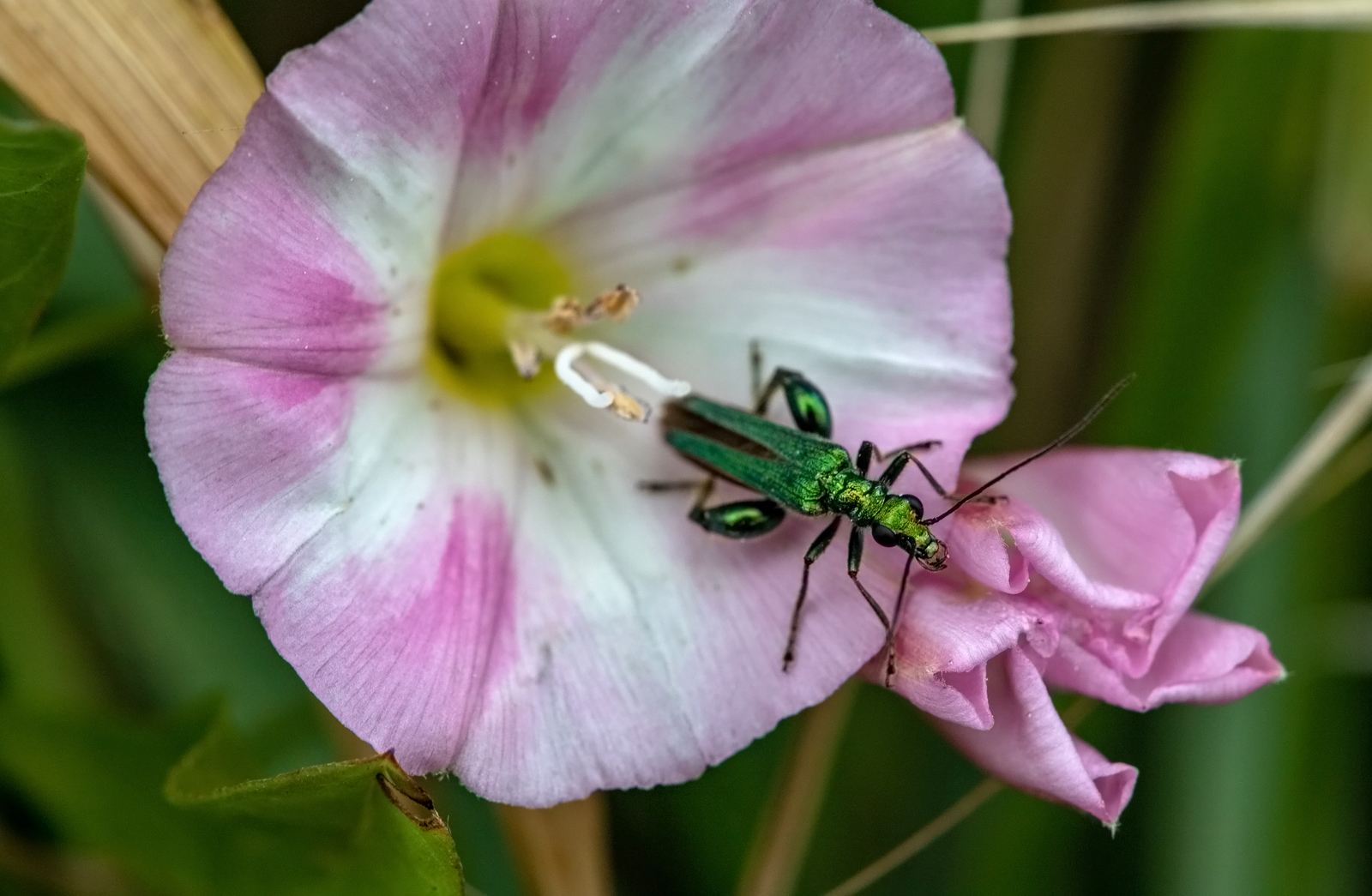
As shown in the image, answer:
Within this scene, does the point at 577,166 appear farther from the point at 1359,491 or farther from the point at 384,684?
the point at 1359,491

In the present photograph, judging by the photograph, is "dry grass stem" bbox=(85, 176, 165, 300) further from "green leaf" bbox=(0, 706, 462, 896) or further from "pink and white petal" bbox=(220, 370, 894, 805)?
"green leaf" bbox=(0, 706, 462, 896)

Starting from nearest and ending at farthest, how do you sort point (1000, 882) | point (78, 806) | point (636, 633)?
point (636, 633) < point (78, 806) < point (1000, 882)

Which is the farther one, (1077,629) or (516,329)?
(516,329)

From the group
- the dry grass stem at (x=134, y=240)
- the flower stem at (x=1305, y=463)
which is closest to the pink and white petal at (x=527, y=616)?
the dry grass stem at (x=134, y=240)

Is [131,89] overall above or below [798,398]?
above

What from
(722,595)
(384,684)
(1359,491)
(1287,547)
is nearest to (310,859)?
(384,684)

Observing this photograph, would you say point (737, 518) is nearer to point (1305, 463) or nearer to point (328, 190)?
point (328, 190)

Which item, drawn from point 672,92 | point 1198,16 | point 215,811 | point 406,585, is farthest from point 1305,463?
point 215,811
